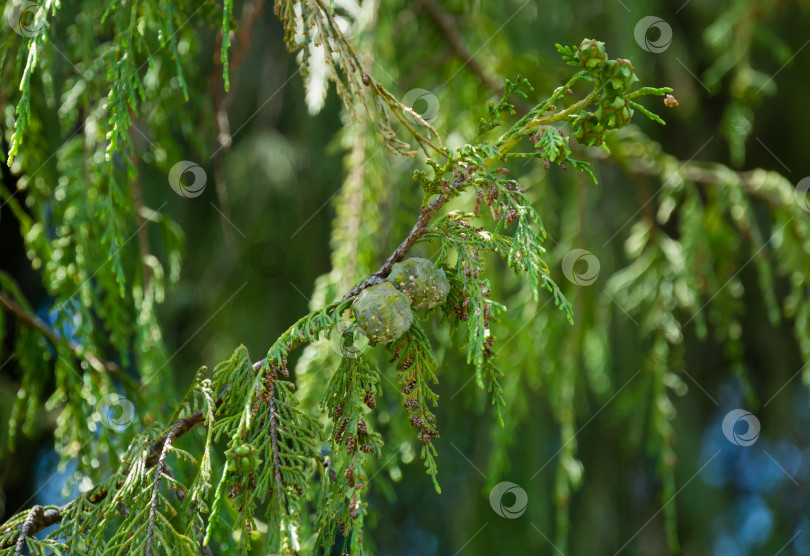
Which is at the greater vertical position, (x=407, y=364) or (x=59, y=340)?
(x=59, y=340)

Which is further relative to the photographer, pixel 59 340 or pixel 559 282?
pixel 559 282

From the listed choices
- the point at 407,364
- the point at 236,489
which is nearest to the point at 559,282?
the point at 407,364

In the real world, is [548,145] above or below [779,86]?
above

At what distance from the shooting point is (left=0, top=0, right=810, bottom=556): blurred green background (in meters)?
2.03

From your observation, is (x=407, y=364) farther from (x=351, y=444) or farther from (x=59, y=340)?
(x=59, y=340)

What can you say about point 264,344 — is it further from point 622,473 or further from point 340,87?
point 340,87

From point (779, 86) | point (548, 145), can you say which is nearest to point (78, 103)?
point (548, 145)

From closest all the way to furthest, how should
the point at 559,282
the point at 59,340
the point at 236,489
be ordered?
the point at 236,489, the point at 59,340, the point at 559,282

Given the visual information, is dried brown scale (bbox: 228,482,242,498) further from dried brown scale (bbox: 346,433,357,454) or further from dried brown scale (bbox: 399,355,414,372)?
dried brown scale (bbox: 399,355,414,372)

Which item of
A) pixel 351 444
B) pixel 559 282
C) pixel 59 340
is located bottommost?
pixel 559 282

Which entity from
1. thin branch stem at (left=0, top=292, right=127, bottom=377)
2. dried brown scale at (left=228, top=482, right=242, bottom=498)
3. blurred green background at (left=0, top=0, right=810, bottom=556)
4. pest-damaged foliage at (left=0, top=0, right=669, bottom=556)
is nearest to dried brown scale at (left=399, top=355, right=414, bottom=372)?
pest-damaged foliage at (left=0, top=0, right=669, bottom=556)

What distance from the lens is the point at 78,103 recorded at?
155 cm

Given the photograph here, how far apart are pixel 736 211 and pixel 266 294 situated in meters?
1.75

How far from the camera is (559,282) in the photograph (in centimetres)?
215
